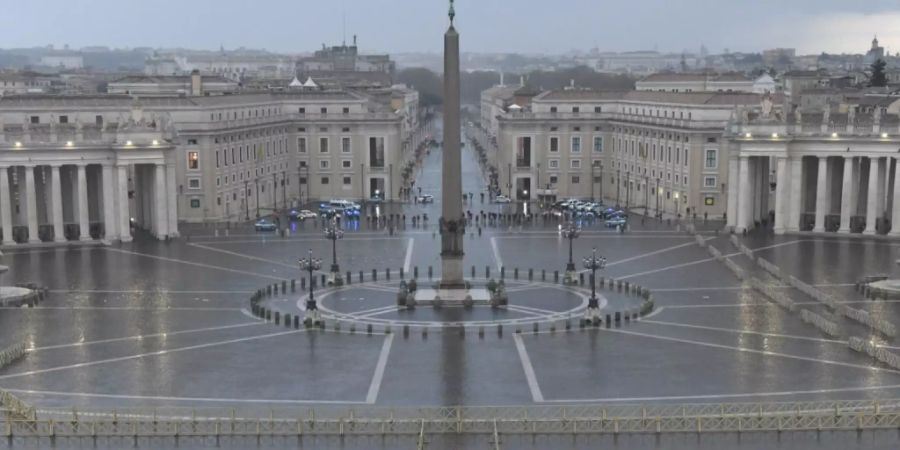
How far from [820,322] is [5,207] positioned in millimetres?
56202

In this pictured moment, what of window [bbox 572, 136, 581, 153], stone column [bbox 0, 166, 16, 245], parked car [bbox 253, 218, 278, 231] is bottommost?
parked car [bbox 253, 218, 278, 231]

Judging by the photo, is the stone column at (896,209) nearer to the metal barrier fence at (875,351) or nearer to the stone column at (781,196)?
the stone column at (781,196)

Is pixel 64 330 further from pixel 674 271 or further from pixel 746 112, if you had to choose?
pixel 746 112

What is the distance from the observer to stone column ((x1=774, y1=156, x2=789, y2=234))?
87.4 m

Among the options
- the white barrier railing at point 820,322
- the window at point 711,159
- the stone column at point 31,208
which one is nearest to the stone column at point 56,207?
the stone column at point 31,208

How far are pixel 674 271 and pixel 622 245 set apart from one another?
12083 mm

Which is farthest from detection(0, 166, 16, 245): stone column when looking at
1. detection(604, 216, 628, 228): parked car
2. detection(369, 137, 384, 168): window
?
detection(604, 216, 628, 228): parked car

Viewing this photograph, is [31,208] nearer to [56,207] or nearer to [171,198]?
[56,207]

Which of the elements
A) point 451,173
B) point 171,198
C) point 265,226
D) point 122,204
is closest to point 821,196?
point 451,173

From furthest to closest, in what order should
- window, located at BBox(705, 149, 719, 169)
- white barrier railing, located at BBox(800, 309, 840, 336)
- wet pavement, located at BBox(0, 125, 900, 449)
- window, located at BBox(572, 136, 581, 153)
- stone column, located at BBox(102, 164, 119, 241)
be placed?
window, located at BBox(572, 136, 581, 153) < window, located at BBox(705, 149, 719, 169) < stone column, located at BBox(102, 164, 119, 241) < white barrier railing, located at BBox(800, 309, 840, 336) < wet pavement, located at BBox(0, 125, 900, 449)

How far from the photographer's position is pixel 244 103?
106 meters

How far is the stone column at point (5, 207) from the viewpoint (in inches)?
3211

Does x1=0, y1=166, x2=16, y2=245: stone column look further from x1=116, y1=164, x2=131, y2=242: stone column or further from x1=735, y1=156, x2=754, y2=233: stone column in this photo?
x1=735, y1=156, x2=754, y2=233: stone column

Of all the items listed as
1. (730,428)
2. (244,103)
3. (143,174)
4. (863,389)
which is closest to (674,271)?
(863,389)
